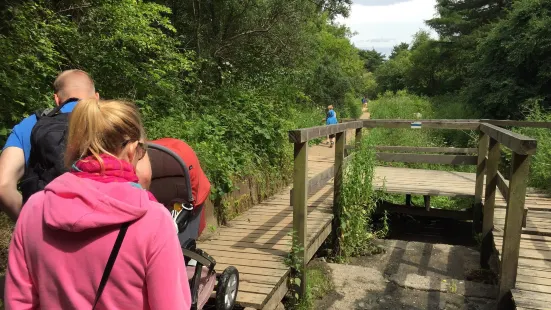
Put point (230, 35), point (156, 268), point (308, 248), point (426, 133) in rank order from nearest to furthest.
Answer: point (156, 268), point (308, 248), point (230, 35), point (426, 133)

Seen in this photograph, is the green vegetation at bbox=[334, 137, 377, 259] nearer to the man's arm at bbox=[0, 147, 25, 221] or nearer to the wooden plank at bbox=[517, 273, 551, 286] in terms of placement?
the wooden plank at bbox=[517, 273, 551, 286]

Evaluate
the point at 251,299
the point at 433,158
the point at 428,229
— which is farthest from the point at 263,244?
the point at 428,229

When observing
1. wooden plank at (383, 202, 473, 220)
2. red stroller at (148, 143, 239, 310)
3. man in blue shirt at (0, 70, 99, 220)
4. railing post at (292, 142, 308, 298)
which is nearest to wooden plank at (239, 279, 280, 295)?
railing post at (292, 142, 308, 298)

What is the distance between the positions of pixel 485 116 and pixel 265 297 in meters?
19.6

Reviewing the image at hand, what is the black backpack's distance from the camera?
2016 millimetres

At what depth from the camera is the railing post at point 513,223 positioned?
3482 mm

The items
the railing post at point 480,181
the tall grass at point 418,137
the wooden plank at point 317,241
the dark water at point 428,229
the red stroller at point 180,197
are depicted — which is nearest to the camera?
the red stroller at point 180,197

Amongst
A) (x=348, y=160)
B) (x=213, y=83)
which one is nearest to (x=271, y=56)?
(x=213, y=83)

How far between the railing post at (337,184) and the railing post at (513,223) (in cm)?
209

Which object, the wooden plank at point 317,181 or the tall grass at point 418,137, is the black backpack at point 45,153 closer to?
the wooden plank at point 317,181

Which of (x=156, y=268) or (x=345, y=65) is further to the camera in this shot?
(x=345, y=65)

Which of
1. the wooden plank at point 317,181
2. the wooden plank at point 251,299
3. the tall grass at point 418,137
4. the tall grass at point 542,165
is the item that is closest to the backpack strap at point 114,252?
the wooden plank at point 251,299

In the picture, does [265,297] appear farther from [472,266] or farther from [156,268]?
[472,266]

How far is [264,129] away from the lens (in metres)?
7.19
